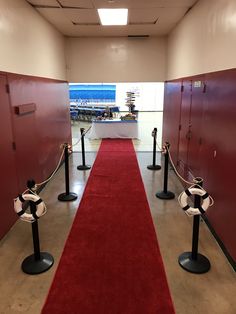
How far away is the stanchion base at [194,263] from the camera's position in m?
2.62

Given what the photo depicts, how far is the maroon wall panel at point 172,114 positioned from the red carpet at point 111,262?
1706 millimetres

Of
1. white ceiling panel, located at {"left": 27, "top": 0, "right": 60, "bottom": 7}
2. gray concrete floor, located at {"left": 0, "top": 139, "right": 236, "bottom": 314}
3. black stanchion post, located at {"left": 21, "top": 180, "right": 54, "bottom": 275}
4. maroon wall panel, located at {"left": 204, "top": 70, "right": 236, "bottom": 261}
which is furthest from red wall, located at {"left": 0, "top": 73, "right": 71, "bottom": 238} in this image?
maroon wall panel, located at {"left": 204, "top": 70, "right": 236, "bottom": 261}

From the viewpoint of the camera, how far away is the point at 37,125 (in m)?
4.58

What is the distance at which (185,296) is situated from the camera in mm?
2297

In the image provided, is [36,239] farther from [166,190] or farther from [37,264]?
[166,190]

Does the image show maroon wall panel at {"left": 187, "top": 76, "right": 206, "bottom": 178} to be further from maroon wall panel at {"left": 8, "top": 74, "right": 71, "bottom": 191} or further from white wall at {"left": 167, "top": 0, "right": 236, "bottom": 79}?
maroon wall panel at {"left": 8, "top": 74, "right": 71, "bottom": 191}

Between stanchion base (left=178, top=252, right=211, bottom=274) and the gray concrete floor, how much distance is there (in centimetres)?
5

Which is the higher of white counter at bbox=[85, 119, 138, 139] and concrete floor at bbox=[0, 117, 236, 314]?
white counter at bbox=[85, 119, 138, 139]

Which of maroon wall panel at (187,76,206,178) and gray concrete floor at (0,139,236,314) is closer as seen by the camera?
gray concrete floor at (0,139,236,314)

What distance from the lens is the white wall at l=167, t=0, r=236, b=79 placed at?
292 cm

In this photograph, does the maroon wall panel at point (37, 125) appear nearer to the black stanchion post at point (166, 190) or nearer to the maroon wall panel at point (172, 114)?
the black stanchion post at point (166, 190)

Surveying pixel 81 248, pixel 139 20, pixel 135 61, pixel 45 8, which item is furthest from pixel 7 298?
pixel 135 61

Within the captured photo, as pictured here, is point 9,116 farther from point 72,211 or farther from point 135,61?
point 135,61

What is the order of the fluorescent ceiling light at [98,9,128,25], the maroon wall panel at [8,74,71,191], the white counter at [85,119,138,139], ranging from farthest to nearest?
the white counter at [85,119,138,139] < the fluorescent ceiling light at [98,9,128,25] < the maroon wall panel at [8,74,71,191]
